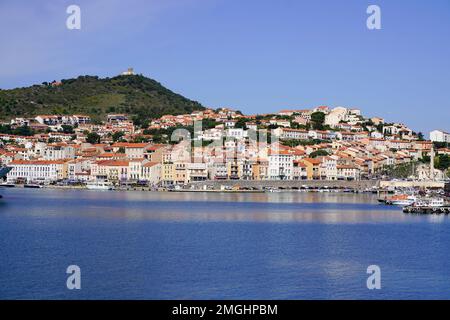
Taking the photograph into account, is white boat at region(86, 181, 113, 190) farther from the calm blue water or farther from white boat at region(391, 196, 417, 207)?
the calm blue water

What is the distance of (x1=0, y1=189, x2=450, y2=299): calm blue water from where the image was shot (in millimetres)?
10344

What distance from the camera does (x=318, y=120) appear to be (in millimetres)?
60312

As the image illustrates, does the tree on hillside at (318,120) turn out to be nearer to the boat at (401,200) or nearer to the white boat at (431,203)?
the boat at (401,200)

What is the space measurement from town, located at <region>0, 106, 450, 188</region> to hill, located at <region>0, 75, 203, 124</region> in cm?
457

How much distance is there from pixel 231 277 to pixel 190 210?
43.0 ft

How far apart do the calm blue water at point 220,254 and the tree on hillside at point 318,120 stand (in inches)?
1439

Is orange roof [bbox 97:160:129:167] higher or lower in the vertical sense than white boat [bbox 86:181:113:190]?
higher

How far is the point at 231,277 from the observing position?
1114cm

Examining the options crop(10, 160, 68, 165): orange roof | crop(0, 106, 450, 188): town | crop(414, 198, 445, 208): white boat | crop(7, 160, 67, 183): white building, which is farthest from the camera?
crop(10, 160, 68, 165): orange roof

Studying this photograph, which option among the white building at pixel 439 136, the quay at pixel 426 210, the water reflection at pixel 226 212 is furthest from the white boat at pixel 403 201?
the white building at pixel 439 136

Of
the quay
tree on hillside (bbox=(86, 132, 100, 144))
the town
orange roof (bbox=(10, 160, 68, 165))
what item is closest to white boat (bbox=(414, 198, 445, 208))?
the quay

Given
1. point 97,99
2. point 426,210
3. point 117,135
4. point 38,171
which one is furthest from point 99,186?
point 97,99

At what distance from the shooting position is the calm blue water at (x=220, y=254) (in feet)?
33.9
